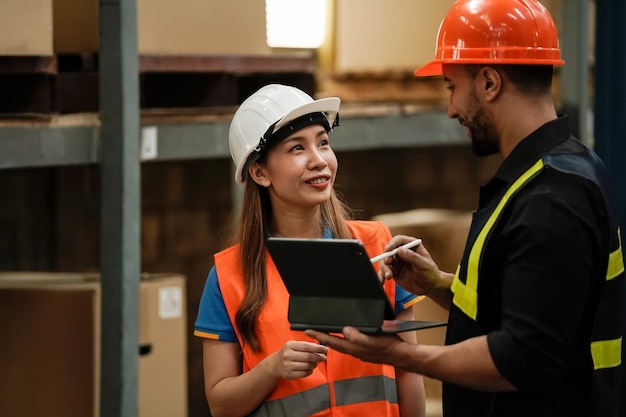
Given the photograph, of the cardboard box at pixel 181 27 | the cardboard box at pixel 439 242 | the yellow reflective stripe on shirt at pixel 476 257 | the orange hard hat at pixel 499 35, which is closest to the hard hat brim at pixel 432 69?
the orange hard hat at pixel 499 35

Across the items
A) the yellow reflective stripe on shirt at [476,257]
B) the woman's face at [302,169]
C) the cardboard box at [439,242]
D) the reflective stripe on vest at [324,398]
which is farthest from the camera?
the cardboard box at [439,242]

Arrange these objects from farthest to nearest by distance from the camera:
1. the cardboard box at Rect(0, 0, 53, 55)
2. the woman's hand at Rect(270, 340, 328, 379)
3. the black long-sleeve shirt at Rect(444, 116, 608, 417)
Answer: the cardboard box at Rect(0, 0, 53, 55) → the woman's hand at Rect(270, 340, 328, 379) → the black long-sleeve shirt at Rect(444, 116, 608, 417)

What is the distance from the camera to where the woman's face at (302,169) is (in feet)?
8.44

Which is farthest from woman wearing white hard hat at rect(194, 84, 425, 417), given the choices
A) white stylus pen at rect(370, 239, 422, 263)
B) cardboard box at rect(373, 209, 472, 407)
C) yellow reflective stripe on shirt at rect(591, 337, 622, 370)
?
cardboard box at rect(373, 209, 472, 407)

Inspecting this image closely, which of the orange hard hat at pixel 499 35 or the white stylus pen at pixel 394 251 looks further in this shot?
the white stylus pen at pixel 394 251

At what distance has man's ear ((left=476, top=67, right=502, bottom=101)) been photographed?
7.16 ft

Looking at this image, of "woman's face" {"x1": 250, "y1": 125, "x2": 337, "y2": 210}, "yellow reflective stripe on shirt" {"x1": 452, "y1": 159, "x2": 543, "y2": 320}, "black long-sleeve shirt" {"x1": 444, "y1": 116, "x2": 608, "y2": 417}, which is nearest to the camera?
"black long-sleeve shirt" {"x1": 444, "y1": 116, "x2": 608, "y2": 417}

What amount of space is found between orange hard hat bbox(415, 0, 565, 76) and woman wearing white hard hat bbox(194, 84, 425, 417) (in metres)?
0.44

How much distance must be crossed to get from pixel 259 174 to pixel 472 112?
0.65 m

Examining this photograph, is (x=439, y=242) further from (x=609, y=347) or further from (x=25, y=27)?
(x=609, y=347)

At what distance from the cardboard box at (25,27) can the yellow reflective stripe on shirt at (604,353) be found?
7.42ft

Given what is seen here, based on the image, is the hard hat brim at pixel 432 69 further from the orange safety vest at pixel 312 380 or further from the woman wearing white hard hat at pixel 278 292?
the orange safety vest at pixel 312 380

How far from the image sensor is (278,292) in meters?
2.51

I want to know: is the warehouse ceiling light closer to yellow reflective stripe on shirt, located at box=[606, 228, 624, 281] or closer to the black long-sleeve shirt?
the black long-sleeve shirt
